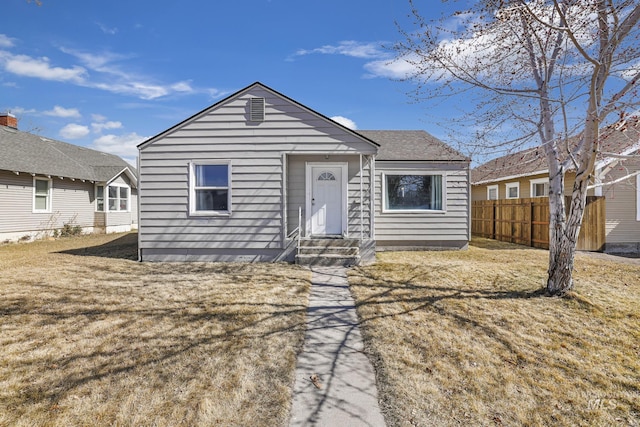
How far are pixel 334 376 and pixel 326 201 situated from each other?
6.36 metres

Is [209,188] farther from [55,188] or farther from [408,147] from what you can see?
[55,188]

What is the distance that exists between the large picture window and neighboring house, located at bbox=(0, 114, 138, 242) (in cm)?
1487

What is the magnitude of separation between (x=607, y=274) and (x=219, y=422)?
8.36 metres

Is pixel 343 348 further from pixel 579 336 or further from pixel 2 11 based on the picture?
pixel 2 11

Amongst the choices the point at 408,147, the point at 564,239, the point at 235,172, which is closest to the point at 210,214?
the point at 235,172

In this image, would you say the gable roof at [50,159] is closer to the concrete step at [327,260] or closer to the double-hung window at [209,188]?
the double-hung window at [209,188]

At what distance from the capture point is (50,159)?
52.3 ft

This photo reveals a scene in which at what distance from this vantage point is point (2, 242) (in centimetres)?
1297

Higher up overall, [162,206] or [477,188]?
[477,188]

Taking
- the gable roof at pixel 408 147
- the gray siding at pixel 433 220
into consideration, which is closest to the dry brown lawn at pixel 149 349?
the gray siding at pixel 433 220

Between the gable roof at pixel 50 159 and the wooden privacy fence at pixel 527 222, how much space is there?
20053 millimetres

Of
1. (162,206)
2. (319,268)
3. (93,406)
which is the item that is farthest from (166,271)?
(93,406)

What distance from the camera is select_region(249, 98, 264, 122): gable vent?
8641mm

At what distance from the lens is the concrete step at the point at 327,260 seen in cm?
819
